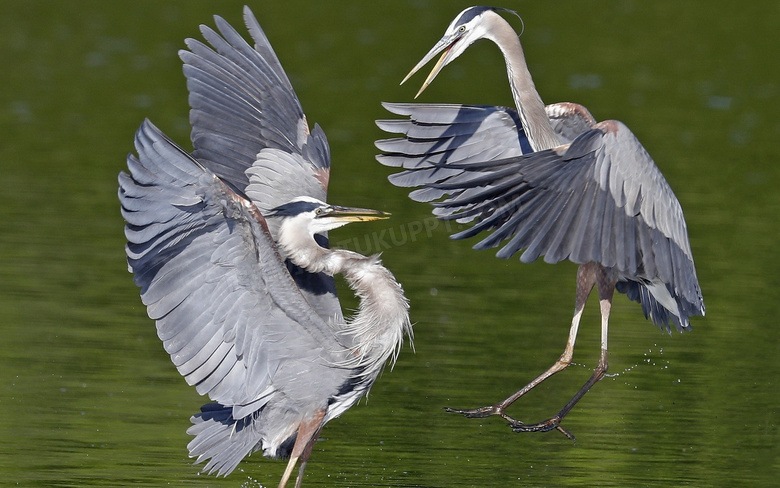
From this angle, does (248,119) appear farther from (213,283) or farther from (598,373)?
(598,373)

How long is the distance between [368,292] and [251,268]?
866mm

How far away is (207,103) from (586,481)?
3.19 meters

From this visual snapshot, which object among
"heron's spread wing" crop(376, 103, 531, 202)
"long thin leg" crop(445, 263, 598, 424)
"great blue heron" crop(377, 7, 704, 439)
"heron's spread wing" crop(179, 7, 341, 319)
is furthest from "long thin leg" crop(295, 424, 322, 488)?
"heron's spread wing" crop(376, 103, 531, 202)

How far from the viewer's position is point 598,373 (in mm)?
7844

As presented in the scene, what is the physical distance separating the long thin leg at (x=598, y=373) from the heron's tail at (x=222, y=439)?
1.59m

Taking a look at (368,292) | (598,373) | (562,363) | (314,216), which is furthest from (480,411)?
(314,216)

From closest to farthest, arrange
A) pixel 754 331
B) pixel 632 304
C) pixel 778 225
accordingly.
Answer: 1. pixel 754 331
2. pixel 632 304
3. pixel 778 225

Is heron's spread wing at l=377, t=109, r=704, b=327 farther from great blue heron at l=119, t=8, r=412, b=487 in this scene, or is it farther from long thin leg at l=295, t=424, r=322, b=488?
long thin leg at l=295, t=424, r=322, b=488

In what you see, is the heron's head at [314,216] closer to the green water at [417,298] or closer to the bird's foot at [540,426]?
the green water at [417,298]

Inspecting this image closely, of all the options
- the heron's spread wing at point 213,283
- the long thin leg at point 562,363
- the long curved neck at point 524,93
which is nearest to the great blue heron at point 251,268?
the heron's spread wing at point 213,283

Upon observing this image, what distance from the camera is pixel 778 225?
1309 cm

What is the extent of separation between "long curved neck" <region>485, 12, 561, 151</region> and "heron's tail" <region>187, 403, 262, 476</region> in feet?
7.74

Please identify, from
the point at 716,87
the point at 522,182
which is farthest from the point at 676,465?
the point at 716,87

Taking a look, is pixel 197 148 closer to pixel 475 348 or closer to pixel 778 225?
pixel 475 348
